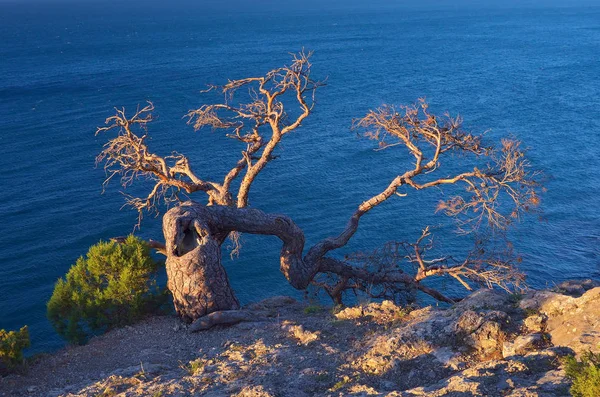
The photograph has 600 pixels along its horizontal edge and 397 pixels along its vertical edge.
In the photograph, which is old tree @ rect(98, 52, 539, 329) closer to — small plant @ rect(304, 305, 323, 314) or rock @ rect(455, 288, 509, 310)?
small plant @ rect(304, 305, 323, 314)

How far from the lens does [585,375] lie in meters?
10.7

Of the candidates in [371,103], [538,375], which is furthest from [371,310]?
[371,103]

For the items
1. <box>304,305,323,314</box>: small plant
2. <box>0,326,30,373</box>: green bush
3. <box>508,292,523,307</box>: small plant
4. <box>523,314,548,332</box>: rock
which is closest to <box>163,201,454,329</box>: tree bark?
Result: <box>304,305,323,314</box>: small plant

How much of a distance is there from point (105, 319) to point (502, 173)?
16.1 metres

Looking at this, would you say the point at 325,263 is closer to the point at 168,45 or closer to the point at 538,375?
the point at 538,375

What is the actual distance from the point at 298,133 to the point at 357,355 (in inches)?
2339

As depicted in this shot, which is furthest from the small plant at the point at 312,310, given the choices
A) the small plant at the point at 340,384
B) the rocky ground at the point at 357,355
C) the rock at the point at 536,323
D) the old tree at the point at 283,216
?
the rock at the point at 536,323

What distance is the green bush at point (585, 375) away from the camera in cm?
1022

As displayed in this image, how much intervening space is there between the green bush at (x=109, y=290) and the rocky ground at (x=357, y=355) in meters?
1.88

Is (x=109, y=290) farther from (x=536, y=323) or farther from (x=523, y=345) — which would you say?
(x=536, y=323)

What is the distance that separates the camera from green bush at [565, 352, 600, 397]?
10.2m

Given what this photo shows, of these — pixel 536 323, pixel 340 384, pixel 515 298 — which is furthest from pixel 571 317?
pixel 340 384

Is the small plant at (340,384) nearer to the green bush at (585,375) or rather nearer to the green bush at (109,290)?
the green bush at (585,375)

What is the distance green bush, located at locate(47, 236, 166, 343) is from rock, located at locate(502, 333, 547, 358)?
12.3 m
